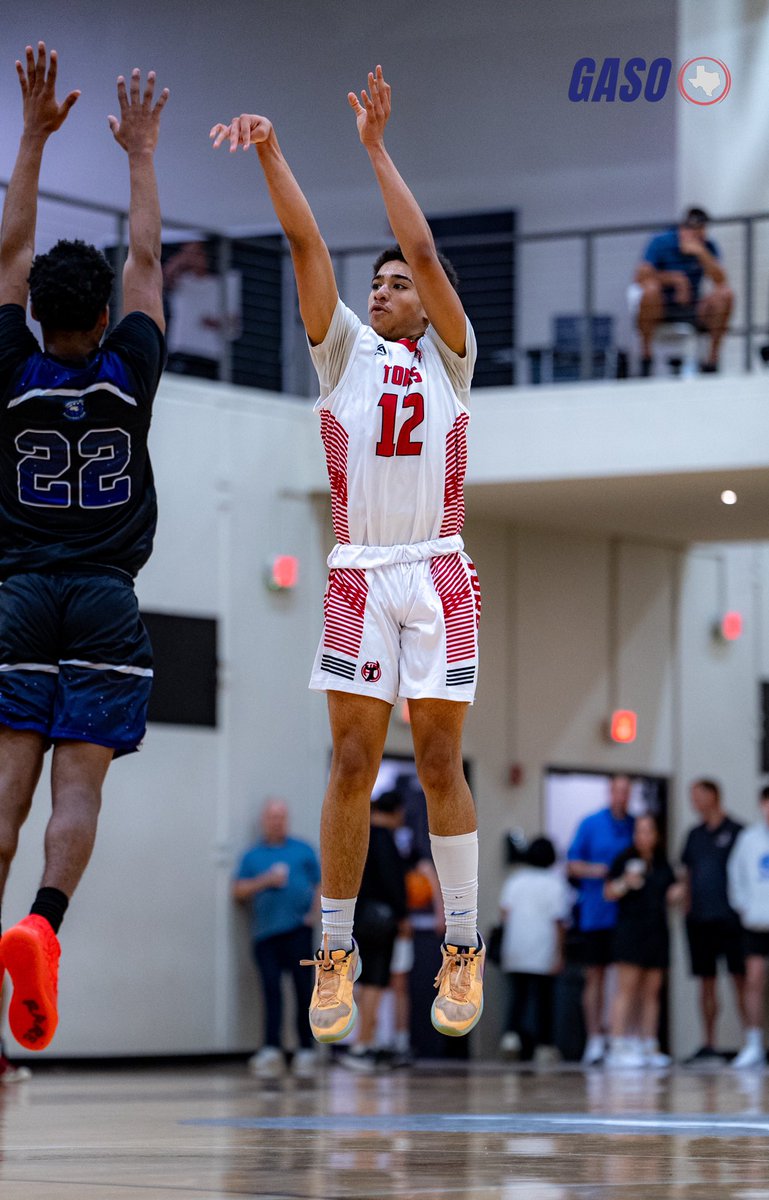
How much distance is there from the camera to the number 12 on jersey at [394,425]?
16.0ft

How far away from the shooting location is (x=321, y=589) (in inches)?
523

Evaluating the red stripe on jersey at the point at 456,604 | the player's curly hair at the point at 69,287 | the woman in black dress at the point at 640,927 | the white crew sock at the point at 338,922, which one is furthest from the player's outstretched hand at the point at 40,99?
the woman in black dress at the point at 640,927

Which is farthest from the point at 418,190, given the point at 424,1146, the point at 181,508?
the point at 424,1146

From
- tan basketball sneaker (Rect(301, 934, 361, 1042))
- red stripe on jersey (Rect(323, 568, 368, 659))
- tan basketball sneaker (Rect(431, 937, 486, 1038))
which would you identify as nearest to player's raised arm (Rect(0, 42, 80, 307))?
red stripe on jersey (Rect(323, 568, 368, 659))

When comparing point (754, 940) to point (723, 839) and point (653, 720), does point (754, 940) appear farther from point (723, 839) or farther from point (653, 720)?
point (653, 720)

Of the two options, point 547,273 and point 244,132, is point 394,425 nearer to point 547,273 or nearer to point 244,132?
point 244,132

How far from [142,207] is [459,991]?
7.06ft

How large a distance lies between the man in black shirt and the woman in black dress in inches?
7.0

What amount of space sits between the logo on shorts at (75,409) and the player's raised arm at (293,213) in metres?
0.68

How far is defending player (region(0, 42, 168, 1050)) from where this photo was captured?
4.43m

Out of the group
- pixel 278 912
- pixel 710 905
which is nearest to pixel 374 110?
pixel 278 912

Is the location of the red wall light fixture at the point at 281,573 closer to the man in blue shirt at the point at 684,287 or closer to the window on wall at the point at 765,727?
the man in blue shirt at the point at 684,287

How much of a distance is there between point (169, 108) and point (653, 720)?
275 inches

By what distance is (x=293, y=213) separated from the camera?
15.6 ft
